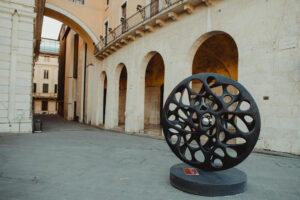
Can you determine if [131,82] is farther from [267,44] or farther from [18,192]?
[18,192]

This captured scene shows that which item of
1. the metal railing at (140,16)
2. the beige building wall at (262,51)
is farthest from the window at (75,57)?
the beige building wall at (262,51)

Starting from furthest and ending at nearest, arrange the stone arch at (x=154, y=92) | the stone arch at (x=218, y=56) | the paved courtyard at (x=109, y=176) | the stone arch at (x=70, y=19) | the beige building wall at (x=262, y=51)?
the stone arch at (x=70, y=19), the stone arch at (x=154, y=92), the stone arch at (x=218, y=56), the beige building wall at (x=262, y=51), the paved courtyard at (x=109, y=176)

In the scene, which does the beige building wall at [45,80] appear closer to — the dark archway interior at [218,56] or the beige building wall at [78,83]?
the beige building wall at [78,83]

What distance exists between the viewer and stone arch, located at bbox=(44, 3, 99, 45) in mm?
19361

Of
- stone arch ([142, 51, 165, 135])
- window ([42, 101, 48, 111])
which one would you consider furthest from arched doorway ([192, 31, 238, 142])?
window ([42, 101, 48, 111])

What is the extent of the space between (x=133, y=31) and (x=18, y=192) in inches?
488

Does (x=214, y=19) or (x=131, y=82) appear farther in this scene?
(x=131, y=82)

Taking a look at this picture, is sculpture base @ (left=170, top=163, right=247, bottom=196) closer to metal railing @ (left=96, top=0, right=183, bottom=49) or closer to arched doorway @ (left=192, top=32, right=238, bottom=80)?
metal railing @ (left=96, top=0, right=183, bottom=49)

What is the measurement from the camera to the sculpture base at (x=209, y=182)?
3.86m

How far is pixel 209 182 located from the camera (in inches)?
155

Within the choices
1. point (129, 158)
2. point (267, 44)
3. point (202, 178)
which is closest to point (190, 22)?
point (267, 44)

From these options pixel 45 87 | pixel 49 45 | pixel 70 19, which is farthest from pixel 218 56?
pixel 49 45

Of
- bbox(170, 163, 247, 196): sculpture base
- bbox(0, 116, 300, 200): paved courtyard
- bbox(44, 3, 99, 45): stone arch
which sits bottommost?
bbox(0, 116, 300, 200): paved courtyard

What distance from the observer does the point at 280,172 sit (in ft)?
18.1
